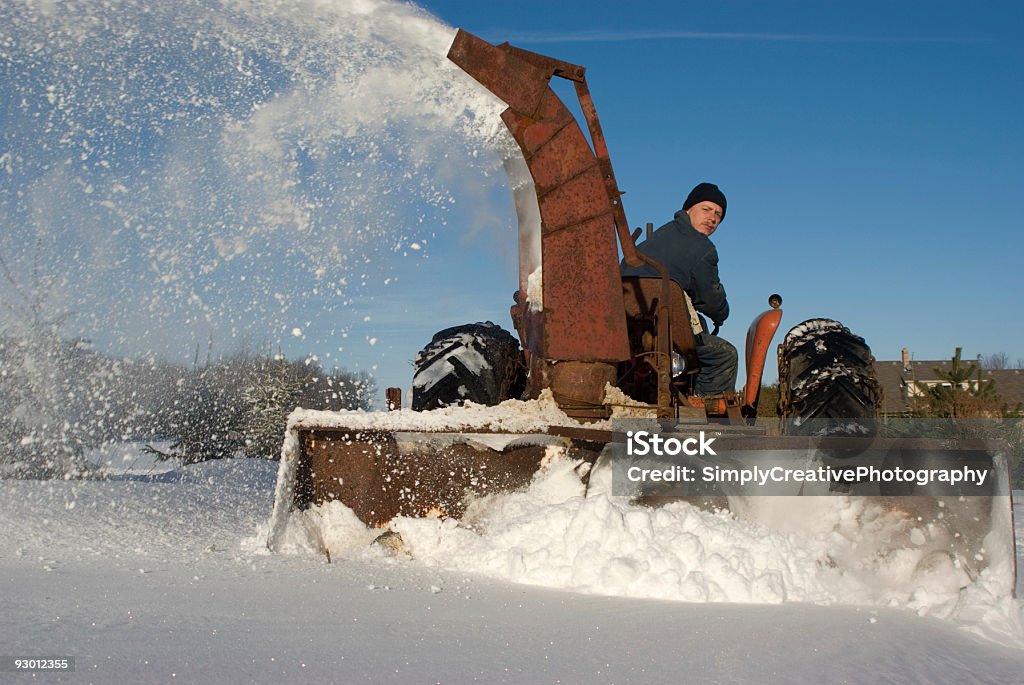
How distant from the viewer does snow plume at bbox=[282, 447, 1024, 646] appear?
3189 millimetres

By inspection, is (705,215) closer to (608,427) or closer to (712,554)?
(608,427)

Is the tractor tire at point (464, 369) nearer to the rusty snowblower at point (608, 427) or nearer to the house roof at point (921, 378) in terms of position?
the rusty snowblower at point (608, 427)

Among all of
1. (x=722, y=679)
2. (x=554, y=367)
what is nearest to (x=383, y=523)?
(x=554, y=367)

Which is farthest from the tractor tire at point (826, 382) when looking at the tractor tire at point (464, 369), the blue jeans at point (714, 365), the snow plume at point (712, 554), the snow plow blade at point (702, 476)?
the tractor tire at point (464, 369)

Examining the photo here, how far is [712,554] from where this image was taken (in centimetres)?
329

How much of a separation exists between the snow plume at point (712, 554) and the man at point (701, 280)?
49.7 inches

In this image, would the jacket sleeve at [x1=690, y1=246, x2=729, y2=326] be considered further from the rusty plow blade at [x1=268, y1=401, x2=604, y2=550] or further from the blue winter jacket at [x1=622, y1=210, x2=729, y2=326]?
the rusty plow blade at [x1=268, y1=401, x2=604, y2=550]

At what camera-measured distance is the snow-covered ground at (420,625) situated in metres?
2.18

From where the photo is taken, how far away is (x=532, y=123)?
14.2 ft

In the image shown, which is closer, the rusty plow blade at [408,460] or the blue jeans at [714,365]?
the rusty plow blade at [408,460]

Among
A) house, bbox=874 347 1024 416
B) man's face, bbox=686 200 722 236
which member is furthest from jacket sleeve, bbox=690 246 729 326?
house, bbox=874 347 1024 416

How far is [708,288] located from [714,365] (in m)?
0.43

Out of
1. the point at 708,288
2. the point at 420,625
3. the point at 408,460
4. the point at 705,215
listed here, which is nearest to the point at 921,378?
the point at 705,215

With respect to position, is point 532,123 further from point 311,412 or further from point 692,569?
point 692,569
